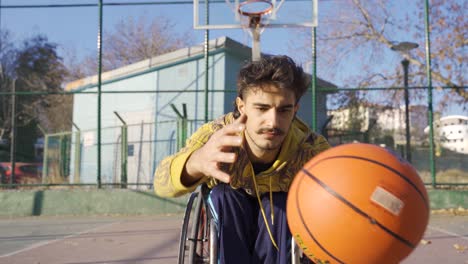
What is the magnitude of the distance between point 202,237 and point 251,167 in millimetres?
587

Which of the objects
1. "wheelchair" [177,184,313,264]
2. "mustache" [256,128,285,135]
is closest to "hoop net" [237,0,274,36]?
"wheelchair" [177,184,313,264]

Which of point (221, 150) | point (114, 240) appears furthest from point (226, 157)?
point (114, 240)

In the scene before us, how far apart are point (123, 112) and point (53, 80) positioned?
656 inches

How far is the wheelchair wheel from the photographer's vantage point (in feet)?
7.07

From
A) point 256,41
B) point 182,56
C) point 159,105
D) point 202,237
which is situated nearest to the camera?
point 202,237

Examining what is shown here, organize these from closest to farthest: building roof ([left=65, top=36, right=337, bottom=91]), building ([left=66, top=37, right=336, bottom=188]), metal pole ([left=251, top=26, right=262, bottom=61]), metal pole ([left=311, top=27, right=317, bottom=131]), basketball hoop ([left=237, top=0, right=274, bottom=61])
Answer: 1. metal pole ([left=251, top=26, right=262, bottom=61])
2. basketball hoop ([left=237, top=0, right=274, bottom=61])
3. metal pole ([left=311, top=27, right=317, bottom=131])
4. building ([left=66, top=37, right=336, bottom=188])
5. building roof ([left=65, top=36, right=337, bottom=91])

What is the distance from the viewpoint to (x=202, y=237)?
255 cm

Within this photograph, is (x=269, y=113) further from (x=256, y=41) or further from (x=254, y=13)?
(x=254, y=13)

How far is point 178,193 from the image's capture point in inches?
85.0

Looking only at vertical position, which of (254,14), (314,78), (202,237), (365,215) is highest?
(254,14)

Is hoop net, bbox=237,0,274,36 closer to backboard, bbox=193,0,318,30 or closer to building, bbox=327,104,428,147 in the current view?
backboard, bbox=193,0,318,30

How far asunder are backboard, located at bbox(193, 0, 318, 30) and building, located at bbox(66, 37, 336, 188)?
11.7 feet

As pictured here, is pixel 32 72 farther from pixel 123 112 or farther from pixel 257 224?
pixel 257 224

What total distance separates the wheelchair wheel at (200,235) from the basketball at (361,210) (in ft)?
1.53
